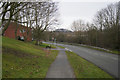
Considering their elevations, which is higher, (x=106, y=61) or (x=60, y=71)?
(x=60, y=71)

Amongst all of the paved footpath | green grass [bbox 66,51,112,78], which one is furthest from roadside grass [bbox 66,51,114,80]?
the paved footpath

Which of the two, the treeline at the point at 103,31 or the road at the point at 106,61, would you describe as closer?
the road at the point at 106,61

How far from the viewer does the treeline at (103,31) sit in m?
22.7

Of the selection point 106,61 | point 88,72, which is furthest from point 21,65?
point 106,61

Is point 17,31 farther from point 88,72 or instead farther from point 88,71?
point 88,72

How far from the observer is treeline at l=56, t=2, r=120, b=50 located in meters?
22.7

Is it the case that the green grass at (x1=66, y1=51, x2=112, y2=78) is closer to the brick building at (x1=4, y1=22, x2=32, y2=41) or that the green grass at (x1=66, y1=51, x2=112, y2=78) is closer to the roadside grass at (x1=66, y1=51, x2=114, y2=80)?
the roadside grass at (x1=66, y1=51, x2=114, y2=80)

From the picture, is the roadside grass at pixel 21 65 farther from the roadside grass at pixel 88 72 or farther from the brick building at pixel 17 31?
the brick building at pixel 17 31

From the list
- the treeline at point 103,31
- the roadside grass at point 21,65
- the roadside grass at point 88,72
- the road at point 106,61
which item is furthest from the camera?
the treeline at point 103,31

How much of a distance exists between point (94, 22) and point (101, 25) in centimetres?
427

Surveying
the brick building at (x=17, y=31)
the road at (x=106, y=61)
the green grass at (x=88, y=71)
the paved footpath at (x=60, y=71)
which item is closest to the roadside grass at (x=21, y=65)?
the paved footpath at (x=60, y=71)

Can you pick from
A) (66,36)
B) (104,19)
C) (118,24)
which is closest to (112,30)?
(118,24)

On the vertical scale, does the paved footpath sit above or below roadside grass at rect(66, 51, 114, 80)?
above

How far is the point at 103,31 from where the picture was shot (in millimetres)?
28969
